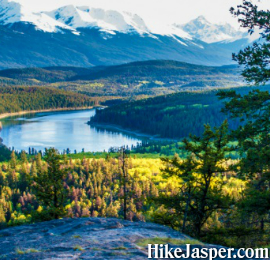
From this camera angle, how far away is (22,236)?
21.2 meters

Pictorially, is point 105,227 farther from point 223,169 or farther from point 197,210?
point 223,169

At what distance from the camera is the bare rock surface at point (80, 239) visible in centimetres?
1614

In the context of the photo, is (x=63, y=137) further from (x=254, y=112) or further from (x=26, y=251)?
(x=26, y=251)

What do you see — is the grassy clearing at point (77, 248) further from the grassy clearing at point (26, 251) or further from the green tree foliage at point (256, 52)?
the green tree foliage at point (256, 52)

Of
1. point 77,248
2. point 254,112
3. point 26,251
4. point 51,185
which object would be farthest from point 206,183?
point 51,185

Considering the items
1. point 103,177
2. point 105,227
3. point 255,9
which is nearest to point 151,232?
point 105,227

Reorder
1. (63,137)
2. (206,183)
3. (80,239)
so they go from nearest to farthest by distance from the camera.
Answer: (80,239) < (206,183) < (63,137)

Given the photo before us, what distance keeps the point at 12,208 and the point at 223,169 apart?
4409 centimetres

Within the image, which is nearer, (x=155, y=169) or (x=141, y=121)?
(x=155, y=169)

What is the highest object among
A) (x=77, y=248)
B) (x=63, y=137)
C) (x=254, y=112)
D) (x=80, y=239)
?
(x=254, y=112)

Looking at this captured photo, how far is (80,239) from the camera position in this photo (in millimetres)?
18562

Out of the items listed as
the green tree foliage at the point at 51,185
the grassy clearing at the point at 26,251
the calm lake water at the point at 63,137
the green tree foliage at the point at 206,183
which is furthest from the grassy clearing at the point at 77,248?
the calm lake water at the point at 63,137

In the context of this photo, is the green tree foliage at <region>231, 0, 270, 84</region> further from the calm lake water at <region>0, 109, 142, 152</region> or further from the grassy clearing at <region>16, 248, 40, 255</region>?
the calm lake water at <region>0, 109, 142, 152</region>

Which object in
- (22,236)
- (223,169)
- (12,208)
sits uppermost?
(223,169)
